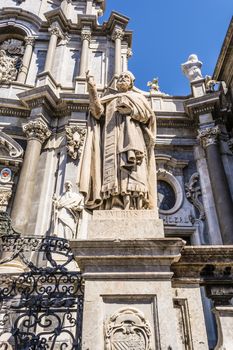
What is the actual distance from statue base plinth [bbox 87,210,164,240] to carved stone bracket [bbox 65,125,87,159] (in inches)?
331

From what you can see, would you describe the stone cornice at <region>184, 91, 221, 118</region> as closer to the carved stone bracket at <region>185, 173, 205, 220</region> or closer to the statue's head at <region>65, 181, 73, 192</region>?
the carved stone bracket at <region>185, 173, 205, 220</region>

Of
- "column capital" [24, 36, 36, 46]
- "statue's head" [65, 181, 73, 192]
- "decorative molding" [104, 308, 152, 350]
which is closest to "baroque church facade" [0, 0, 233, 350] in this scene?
"decorative molding" [104, 308, 152, 350]

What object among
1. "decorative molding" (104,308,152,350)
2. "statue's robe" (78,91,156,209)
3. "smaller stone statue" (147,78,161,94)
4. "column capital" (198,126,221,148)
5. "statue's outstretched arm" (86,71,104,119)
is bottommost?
"decorative molding" (104,308,152,350)

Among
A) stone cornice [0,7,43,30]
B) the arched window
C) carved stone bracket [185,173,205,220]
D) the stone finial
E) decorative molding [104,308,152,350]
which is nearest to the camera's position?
decorative molding [104,308,152,350]

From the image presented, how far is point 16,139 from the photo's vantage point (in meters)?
13.0

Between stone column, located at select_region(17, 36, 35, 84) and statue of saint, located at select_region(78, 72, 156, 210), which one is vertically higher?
stone column, located at select_region(17, 36, 35, 84)

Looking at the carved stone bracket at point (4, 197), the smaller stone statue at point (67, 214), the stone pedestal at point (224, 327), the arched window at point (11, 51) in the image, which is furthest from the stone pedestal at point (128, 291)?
the arched window at point (11, 51)

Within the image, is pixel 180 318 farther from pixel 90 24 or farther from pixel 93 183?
pixel 90 24

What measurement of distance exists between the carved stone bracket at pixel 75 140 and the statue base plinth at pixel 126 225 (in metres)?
8.41

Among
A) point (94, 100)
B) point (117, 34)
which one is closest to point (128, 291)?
point (94, 100)

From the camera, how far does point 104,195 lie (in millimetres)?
4156

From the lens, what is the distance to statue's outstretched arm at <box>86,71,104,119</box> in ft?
15.3

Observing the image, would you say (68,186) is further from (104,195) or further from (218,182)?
(104,195)

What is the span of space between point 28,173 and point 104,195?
8.07 meters
